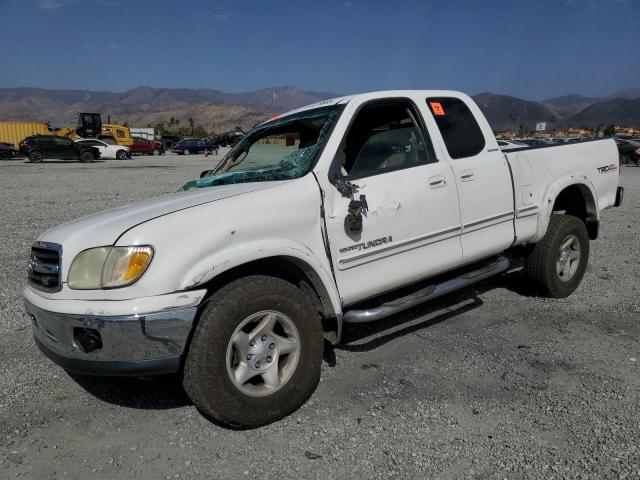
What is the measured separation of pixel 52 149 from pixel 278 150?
97.2ft

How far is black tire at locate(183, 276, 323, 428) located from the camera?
2.59 m

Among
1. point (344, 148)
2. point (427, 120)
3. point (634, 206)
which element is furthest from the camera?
point (634, 206)

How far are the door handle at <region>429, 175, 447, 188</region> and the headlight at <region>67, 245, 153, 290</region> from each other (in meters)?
2.02

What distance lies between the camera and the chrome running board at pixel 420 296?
10.6 feet

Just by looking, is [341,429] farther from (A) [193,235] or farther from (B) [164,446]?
(A) [193,235]

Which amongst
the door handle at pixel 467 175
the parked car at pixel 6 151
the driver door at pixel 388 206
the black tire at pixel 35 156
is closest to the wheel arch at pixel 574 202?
the door handle at pixel 467 175

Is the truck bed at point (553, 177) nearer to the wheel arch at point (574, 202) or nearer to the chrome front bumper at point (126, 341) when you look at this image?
the wheel arch at point (574, 202)

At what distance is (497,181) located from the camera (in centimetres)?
410

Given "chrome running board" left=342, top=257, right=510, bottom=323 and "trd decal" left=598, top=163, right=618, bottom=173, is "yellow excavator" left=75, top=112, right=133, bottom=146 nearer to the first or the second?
"trd decal" left=598, top=163, right=618, bottom=173

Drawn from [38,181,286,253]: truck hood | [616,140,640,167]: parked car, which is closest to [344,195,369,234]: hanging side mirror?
[38,181,286,253]: truck hood

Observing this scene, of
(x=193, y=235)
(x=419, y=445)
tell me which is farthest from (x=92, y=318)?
(x=419, y=445)

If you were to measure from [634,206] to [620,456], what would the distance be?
10.8 metres

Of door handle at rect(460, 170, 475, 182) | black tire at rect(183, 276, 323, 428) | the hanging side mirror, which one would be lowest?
black tire at rect(183, 276, 323, 428)

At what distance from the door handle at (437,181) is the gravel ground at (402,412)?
4.05ft
